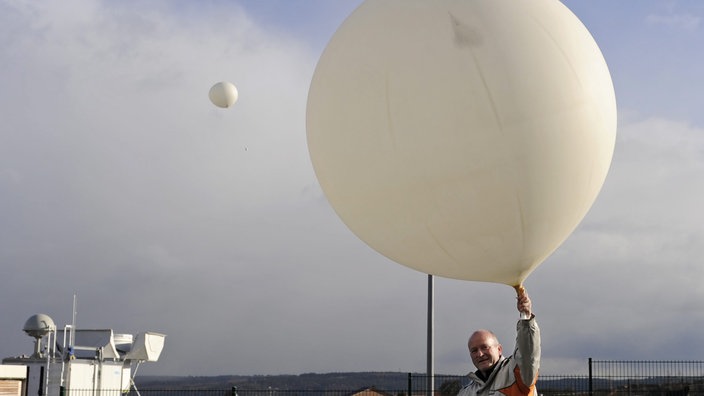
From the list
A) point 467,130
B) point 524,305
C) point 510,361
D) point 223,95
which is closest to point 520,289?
point 524,305

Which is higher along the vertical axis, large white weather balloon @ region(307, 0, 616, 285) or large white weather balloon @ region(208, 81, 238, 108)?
large white weather balloon @ region(208, 81, 238, 108)

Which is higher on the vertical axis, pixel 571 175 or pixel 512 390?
pixel 571 175

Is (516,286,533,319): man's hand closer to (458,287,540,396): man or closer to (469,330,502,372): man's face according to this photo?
(458,287,540,396): man

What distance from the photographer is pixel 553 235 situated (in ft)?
14.7

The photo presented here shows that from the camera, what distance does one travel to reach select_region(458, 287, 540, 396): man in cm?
418

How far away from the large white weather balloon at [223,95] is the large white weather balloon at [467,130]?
1064 centimetres

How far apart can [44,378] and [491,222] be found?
15.5m

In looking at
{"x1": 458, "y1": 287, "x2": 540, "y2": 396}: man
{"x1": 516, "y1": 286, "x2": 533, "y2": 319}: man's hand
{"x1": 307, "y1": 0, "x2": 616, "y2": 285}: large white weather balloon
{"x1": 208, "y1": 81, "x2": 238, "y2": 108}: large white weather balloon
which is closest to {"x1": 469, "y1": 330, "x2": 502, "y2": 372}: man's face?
{"x1": 458, "y1": 287, "x2": 540, "y2": 396}: man

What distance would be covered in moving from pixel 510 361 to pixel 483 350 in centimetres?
14

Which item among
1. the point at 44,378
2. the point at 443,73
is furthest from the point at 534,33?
the point at 44,378

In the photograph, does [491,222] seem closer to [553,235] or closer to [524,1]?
[553,235]

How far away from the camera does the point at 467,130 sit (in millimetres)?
4086

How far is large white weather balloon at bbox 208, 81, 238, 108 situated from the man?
442 inches

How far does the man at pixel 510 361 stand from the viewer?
4180 mm
